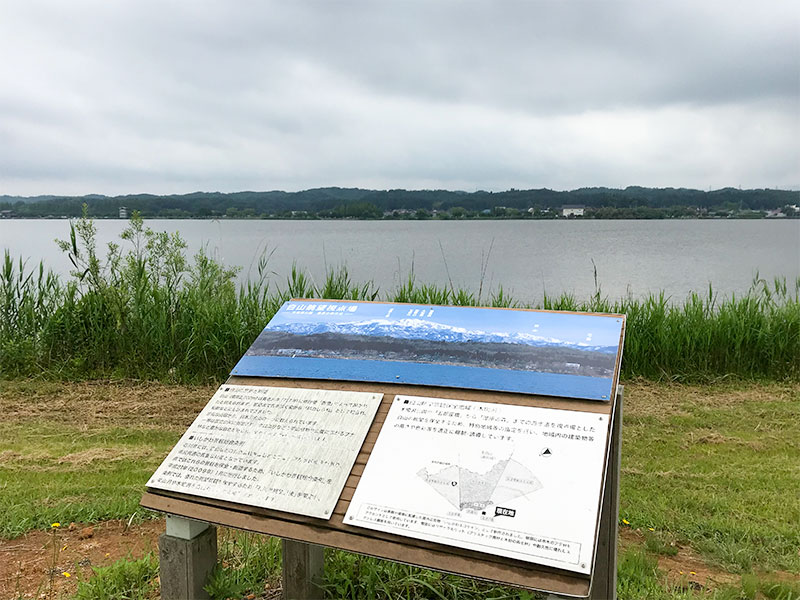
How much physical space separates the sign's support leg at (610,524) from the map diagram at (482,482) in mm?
400

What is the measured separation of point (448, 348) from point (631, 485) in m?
1.99

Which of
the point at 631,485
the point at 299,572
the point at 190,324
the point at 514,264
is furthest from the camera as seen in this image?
the point at 514,264

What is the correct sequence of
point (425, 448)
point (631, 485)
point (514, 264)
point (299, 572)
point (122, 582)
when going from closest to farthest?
Result: point (425, 448) → point (299, 572) → point (122, 582) → point (631, 485) → point (514, 264)

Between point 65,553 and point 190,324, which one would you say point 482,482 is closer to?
point 65,553

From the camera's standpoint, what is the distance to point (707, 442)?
13.9ft

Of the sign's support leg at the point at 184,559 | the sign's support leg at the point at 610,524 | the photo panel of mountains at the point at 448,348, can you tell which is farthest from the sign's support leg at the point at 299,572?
the sign's support leg at the point at 610,524

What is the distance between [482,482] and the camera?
167 centimetres

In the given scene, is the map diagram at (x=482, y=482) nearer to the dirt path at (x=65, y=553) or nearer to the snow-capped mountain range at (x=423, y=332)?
the snow-capped mountain range at (x=423, y=332)

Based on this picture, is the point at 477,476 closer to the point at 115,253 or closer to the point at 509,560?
the point at 509,560

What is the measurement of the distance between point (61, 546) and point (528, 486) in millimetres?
2117

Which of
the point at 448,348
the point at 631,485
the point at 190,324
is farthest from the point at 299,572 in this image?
the point at 190,324

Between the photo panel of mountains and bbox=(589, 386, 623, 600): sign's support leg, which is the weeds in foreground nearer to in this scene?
the photo panel of mountains

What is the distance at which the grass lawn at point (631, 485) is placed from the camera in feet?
8.07

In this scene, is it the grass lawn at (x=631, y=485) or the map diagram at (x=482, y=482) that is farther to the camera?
the grass lawn at (x=631, y=485)
